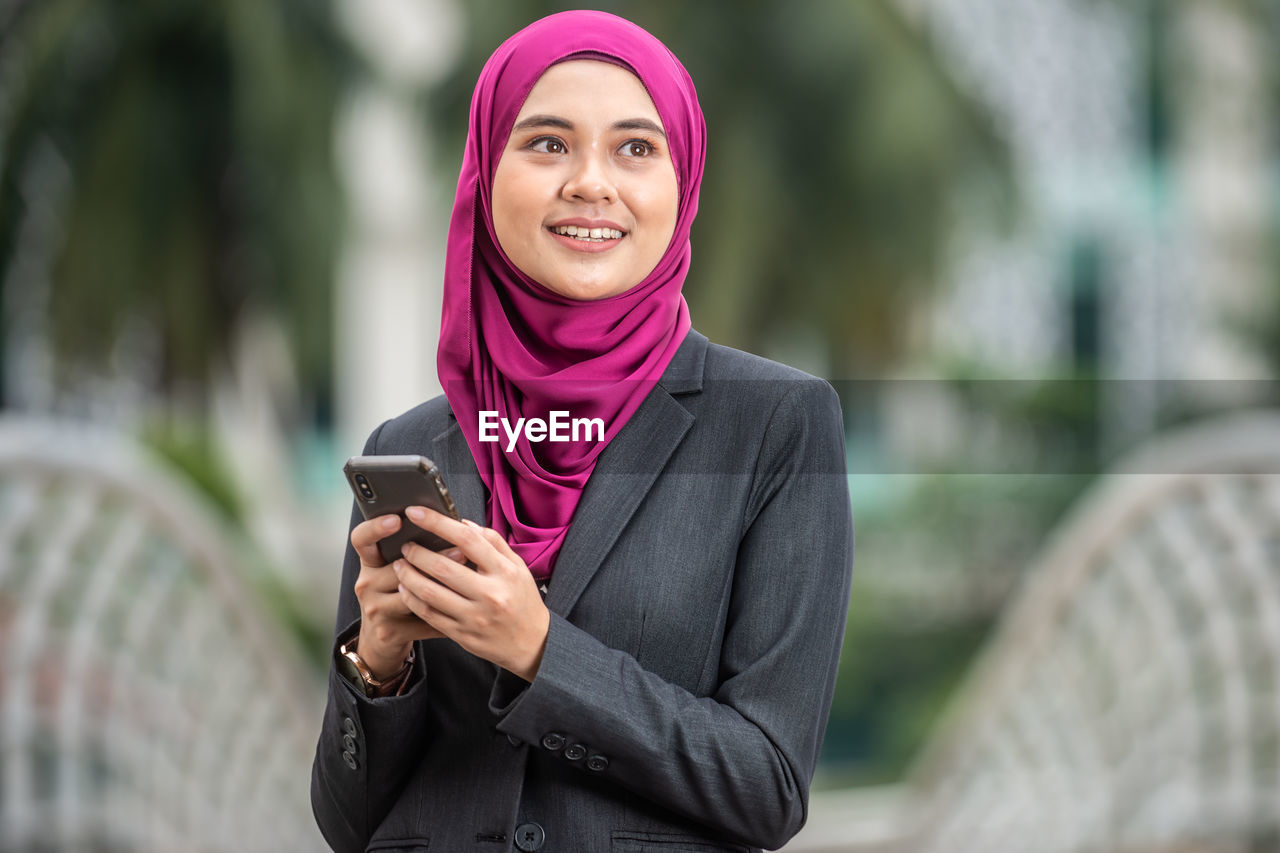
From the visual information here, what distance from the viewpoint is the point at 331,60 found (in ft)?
26.6

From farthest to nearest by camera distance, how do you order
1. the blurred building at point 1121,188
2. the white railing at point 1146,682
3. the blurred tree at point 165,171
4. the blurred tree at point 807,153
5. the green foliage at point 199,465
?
1. the blurred building at point 1121,188
2. the blurred tree at point 165,171
3. the blurred tree at point 807,153
4. the green foliage at point 199,465
5. the white railing at point 1146,682

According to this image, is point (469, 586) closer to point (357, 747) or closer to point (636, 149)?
point (357, 747)

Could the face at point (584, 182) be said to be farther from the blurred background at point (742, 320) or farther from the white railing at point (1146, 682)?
the white railing at point (1146, 682)

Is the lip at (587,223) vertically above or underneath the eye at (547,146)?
underneath

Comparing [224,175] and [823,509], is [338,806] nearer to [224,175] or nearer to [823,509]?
[823,509]

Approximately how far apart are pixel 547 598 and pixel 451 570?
15 cm

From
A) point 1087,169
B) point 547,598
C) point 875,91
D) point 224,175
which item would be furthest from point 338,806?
point 1087,169

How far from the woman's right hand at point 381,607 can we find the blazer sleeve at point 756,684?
90 millimetres

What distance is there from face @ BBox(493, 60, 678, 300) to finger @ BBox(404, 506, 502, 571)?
0.72 ft

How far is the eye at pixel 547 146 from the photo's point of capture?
1092mm

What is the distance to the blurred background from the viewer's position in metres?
3.42

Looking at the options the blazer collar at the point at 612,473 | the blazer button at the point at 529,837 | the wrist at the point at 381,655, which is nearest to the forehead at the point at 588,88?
the blazer collar at the point at 612,473

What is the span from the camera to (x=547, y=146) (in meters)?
1.10

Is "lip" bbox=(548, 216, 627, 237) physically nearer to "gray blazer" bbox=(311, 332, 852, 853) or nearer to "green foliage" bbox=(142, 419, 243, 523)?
"gray blazer" bbox=(311, 332, 852, 853)
